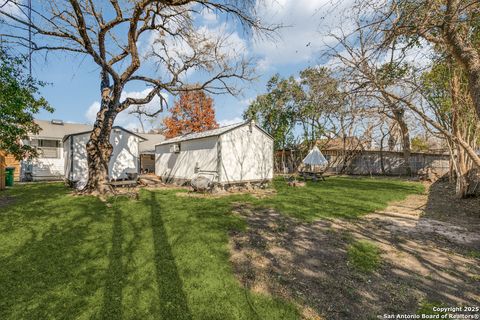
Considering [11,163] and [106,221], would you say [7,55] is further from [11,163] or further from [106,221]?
[11,163]

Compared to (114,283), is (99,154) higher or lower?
higher

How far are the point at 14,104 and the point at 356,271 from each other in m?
12.6

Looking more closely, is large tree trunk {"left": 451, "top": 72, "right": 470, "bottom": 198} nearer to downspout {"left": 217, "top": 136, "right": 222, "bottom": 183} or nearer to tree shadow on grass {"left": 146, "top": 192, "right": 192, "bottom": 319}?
downspout {"left": 217, "top": 136, "right": 222, "bottom": 183}

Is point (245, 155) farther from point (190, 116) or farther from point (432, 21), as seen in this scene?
point (190, 116)

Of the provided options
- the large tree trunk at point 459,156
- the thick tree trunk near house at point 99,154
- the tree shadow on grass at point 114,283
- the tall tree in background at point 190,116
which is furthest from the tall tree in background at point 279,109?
the tree shadow on grass at point 114,283

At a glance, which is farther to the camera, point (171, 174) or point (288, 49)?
point (171, 174)

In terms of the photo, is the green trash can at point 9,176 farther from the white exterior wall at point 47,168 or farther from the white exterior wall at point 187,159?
the white exterior wall at point 187,159

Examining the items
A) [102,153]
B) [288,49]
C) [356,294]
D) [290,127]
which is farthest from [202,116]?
[356,294]

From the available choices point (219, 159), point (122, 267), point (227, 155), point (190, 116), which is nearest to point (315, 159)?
point (227, 155)

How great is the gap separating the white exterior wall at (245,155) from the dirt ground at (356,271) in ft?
21.9

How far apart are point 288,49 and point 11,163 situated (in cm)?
2613

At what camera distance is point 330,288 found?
11.5 feet

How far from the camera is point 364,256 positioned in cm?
458

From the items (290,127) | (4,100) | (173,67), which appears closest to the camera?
(4,100)
